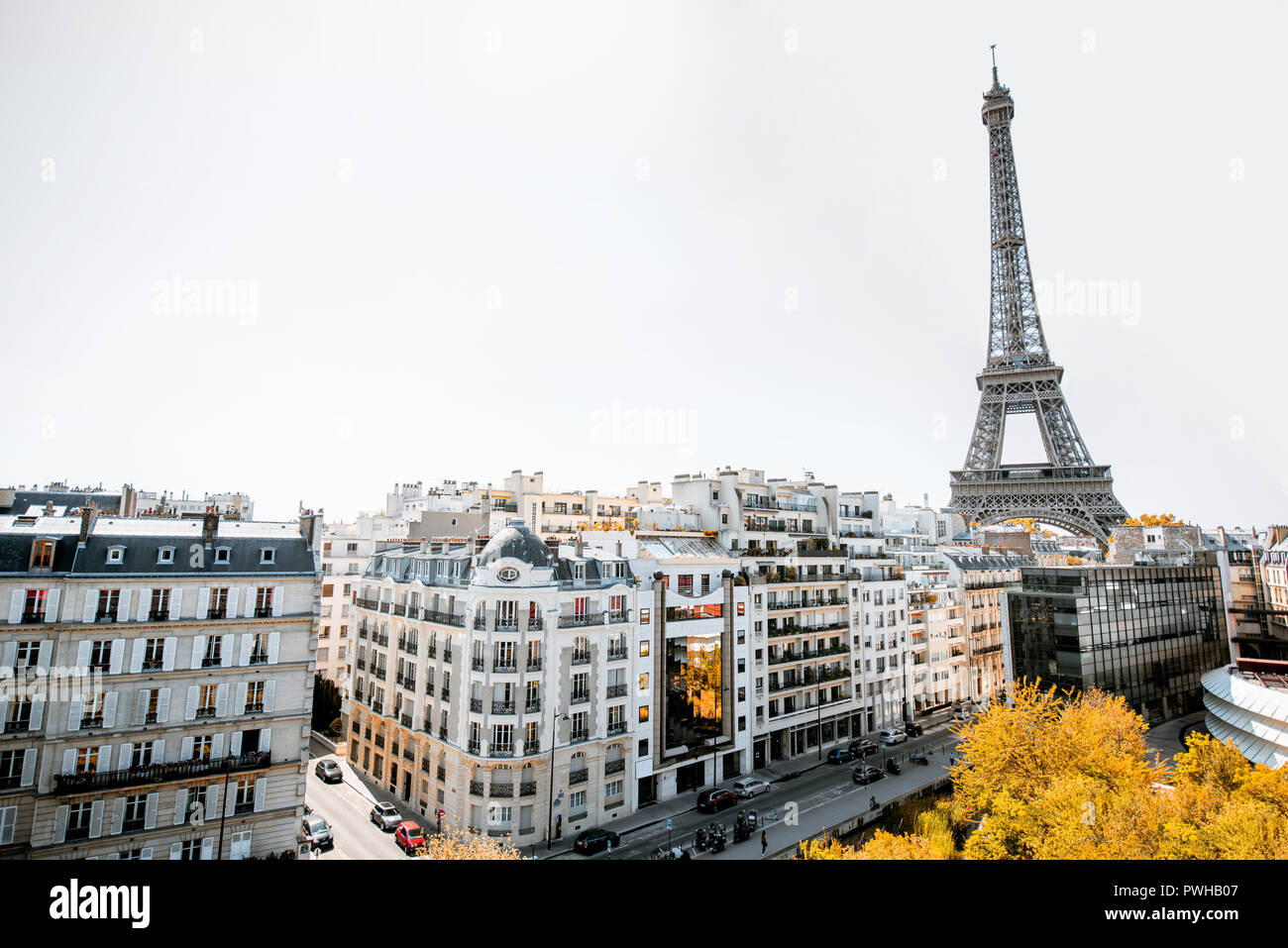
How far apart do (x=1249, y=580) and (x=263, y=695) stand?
7477 cm

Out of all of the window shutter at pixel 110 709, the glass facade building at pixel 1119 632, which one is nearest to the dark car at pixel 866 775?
the glass facade building at pixel 1119 632

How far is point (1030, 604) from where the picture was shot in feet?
163

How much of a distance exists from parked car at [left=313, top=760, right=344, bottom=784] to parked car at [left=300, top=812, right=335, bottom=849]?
7603mm

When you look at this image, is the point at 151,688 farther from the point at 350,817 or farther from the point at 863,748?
the point at 863,748

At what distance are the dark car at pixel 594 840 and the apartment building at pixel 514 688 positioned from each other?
1.44 m

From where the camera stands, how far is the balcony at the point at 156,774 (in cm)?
2377

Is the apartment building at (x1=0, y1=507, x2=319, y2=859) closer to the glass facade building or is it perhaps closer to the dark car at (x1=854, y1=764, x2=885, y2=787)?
the dark car at (x1=854, y1=764, x2=885, y2=787)

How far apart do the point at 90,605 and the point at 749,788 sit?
33.9m

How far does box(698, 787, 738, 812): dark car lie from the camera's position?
3725 centimetres

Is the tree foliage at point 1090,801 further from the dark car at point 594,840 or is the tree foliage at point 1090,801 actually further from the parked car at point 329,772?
the parked car at point 329,772

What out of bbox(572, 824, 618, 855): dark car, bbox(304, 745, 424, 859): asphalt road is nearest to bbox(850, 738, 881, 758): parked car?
bbox(572, 824, 618, 855): dark car
